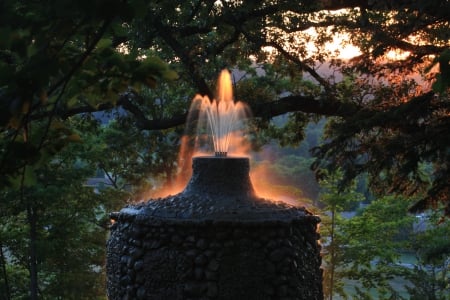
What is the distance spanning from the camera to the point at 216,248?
207 inches

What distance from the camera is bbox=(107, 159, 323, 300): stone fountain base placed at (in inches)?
204

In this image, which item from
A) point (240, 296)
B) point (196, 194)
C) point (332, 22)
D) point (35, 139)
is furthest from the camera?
point (332, 22)

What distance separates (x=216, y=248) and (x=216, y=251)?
3 centimetres

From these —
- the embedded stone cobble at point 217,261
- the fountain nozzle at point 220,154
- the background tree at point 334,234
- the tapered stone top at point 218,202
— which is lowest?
the embedded stone cobble at point 217,261

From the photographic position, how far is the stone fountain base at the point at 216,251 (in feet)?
17.0

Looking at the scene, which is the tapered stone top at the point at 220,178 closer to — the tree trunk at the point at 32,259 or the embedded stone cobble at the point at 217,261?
the embedded stone cobble at the point at 217,261

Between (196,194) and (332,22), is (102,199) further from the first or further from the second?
(196,194)

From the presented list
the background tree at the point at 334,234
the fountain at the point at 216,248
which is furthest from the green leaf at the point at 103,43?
the background tree at the point at 334,234

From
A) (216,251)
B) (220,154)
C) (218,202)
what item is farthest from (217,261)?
(220,154)

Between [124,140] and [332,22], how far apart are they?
405 inches

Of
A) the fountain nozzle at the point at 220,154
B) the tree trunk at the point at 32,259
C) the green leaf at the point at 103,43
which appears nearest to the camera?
the green leaf at the point at 103,43

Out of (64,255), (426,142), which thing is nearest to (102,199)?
(64,255)

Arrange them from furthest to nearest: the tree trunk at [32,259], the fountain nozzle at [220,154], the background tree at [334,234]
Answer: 1. the background tree at [334,234]
2. the tree trunk at [32,259]
3. the fountain nozzle at [220,154]

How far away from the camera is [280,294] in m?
5.23
